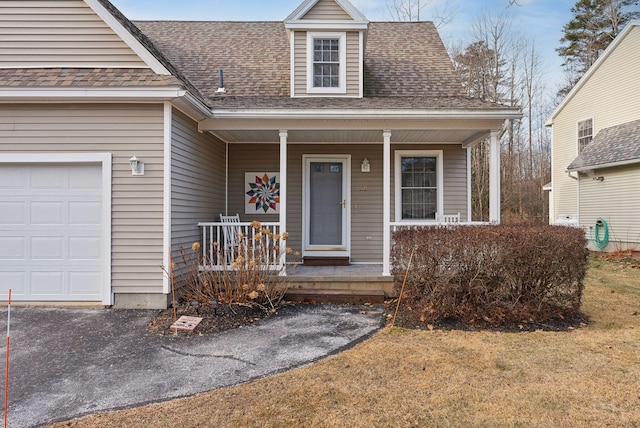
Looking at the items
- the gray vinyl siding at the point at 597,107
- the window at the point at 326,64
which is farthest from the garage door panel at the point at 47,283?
the gray vinyl siding at the point at 597,107

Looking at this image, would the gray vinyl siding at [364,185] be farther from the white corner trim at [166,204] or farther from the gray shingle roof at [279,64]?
the white corner trim at [166,204]

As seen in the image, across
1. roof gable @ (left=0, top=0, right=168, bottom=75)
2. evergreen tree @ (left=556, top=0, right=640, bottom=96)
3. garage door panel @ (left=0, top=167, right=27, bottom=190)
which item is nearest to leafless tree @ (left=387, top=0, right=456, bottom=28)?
evergreen tree @ (left=556, top=0, right=640, bottom=96)

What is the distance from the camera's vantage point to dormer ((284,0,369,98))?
7406mm

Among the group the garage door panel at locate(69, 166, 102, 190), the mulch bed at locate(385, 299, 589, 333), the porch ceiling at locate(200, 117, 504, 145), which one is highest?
the porch ceiling at locate(200, 117, 504, 145)

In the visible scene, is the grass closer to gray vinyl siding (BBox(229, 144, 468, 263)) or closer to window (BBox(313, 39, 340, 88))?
gray vinyl siding (BBox(229, 144, 468, 263))

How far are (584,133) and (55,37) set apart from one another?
16.3m

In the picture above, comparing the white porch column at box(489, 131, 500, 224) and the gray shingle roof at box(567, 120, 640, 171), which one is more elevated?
the gray shingle roof at box(567, 120, 640, 171)

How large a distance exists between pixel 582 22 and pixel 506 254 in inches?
864

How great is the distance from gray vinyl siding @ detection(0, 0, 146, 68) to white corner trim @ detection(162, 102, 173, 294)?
3.66 feet

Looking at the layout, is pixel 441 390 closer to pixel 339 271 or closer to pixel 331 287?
pixel 331 287

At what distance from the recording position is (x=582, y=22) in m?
20.0

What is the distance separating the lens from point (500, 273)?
4.64 metres

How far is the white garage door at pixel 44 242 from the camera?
5.52m

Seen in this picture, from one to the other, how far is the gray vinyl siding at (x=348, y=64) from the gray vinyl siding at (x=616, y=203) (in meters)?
8.61
